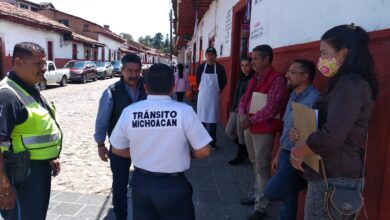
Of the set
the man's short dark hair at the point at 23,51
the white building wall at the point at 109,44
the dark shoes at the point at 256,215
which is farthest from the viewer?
the white building wall at the point at 109,44

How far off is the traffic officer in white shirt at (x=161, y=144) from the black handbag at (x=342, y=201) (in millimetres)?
797

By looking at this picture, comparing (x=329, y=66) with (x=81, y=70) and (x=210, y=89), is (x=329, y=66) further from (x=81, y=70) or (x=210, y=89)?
(x=81, y=70)

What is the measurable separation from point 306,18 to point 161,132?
2.26 m

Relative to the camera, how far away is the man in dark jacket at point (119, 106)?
306 cm

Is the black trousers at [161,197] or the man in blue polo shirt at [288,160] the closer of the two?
the black trousers at [161,197]

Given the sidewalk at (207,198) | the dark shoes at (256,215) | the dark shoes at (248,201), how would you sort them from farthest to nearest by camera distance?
1. the dark shoes at (248,201)
2. the sidewalk at (207,198)
3. the dark shoes at (256,215)

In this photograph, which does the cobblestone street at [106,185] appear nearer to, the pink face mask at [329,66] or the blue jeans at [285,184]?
the blue jeans at [285,184]

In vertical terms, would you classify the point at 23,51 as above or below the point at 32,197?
above

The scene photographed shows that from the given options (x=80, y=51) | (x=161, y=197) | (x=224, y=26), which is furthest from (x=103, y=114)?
(x=80, y=51)

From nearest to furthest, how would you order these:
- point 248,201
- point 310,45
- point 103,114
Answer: point 103,114 < point 310,45 < point 248,201

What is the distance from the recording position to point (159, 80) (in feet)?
7.21

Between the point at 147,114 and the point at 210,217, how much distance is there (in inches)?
79.6

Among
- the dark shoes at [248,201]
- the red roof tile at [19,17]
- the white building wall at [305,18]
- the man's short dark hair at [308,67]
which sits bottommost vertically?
the dark shoes at [248,201]

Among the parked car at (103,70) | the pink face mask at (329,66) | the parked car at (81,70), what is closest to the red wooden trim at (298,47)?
the pink face mask at (329,66)
